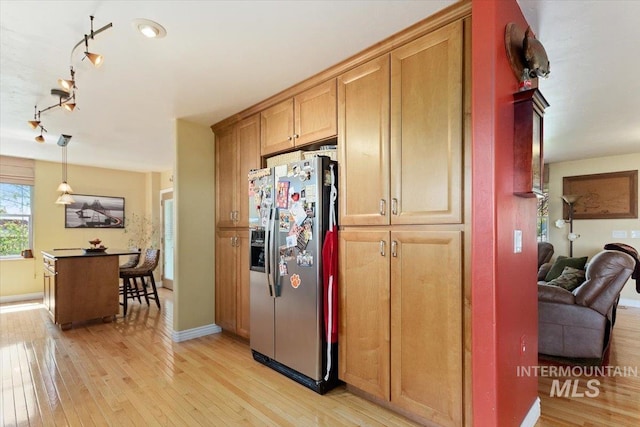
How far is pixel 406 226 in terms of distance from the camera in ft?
6.79

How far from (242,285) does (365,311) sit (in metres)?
1.63

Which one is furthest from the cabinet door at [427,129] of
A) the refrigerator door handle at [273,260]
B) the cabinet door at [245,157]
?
the cabinet door at [245,157]

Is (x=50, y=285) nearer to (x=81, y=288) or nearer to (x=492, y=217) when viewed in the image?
(x=81, y=288)

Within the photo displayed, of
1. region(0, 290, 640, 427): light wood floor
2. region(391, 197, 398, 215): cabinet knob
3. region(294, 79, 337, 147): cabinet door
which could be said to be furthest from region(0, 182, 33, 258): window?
region(391, 197, 398, 215): cabinet knob

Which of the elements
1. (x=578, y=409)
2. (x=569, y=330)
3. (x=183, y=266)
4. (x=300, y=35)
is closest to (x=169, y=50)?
(x=300, y=35)

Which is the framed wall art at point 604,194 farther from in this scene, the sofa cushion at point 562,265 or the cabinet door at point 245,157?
the cabinet door at point 245,157

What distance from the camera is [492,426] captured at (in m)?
1.55

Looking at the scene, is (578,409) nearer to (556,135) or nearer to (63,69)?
(556,135)

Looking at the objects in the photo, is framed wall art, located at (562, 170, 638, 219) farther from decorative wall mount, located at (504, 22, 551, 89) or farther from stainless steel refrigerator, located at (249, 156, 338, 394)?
stainless steel refrigerator, located at (249, 156, 338, 394)

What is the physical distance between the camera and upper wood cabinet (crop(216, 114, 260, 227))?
3.38 m

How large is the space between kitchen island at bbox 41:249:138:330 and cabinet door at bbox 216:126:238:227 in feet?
6.25

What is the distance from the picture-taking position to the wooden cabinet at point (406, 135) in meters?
1.85

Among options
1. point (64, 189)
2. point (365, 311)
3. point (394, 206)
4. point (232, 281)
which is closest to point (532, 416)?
point (365, 311)

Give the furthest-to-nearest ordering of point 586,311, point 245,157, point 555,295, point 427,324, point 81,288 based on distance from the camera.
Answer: point 81,288
point 245,157
point 555,295
point 586,311
point 427,324
